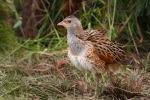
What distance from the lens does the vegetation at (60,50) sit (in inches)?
203

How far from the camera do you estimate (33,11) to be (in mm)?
7688

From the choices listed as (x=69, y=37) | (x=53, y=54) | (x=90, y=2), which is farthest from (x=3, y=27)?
(x=69, y=37)

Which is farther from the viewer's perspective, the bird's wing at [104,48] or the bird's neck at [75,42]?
the bird's wing at [104,48]

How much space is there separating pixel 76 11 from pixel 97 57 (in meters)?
2.45

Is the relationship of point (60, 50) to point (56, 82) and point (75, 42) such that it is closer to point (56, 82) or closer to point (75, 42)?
point (56, 82)

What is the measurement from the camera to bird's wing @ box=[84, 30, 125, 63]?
5105 mm

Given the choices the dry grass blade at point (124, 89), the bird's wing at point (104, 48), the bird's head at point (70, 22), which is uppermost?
the bird's head at point (70, 22)

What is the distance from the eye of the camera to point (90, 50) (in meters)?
4.96

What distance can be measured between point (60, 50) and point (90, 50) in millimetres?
1964

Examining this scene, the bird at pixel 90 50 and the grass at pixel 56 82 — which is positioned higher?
the bird at pixel 90 50

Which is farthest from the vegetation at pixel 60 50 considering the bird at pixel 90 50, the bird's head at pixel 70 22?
the bird's head at pixel 70 22

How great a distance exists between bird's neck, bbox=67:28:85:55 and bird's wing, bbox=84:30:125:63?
122mm

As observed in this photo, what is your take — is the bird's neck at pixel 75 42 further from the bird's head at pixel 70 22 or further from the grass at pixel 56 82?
the grass at pixel 56 82

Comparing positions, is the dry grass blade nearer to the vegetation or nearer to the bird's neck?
the vegetation
